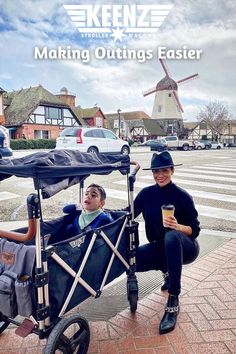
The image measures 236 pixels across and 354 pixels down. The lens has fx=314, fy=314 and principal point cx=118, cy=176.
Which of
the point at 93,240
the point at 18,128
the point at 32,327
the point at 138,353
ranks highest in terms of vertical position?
the point at 18,128

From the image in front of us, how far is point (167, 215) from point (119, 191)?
5.74 meters

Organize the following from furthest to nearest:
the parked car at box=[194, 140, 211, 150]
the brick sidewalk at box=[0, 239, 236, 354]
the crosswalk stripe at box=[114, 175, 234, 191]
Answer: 1. the parked car at box=[194, 140, 211, 150]
2. the crosswalk stripe at box=[114, 175, 234, 191]
3. the brick sidewalk at box=[0, 239, 236, 354]

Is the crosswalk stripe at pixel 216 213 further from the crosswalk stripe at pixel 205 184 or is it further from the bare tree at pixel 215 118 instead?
the bare tree at pixel 215 118

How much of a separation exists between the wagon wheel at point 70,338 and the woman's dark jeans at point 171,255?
86 centimetres

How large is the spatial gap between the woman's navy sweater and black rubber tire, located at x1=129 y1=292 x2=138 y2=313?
550 millimetres

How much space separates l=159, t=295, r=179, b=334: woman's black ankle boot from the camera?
260 cm

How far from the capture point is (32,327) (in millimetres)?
2051

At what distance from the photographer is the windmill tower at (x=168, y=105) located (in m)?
62.1

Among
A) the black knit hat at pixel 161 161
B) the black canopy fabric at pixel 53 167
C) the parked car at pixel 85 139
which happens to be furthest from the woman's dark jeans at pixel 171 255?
the parked car at pixel 85 139

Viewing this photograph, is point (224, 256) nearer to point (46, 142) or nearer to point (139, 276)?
point (139, 276)

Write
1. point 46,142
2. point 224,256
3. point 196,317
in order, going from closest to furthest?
point 196,317
point 224,256
point 46,142

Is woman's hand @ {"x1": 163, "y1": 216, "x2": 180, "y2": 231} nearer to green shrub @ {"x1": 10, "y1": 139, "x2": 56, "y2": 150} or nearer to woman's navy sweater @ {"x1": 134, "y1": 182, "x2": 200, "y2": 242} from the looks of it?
woman's navy sweater @ {"x1": 134, "y1": 182, "x2": 200, "y2": 242}

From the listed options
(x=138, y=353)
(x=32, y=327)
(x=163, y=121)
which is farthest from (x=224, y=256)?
(x=163, y=121)

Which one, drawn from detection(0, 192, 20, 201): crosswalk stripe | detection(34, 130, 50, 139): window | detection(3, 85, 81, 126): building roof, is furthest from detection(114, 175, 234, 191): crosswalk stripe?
detection(34, 130, 50, 139): window
